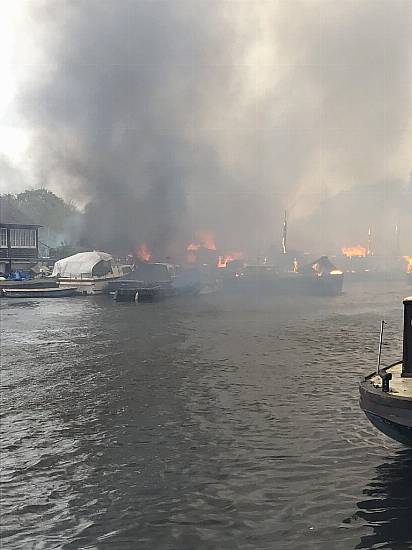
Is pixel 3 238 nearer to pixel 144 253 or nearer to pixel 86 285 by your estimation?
pixel 86 285

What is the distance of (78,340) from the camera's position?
1941 inches

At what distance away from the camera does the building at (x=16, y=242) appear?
106312 millimetres

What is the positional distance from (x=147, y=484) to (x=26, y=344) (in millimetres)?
32118

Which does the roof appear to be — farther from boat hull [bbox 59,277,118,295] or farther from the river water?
the river water

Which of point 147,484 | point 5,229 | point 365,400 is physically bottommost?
point 147,484

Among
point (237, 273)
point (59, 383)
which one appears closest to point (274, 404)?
point (59, 383)

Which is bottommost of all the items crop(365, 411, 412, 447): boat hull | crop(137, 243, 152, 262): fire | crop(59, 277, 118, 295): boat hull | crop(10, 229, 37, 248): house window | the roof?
crop(365, 411, 412, 447): boat hull

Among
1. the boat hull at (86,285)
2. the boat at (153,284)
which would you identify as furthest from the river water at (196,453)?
the boat hull at (86,285)

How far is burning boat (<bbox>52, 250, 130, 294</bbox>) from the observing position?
10440 centimetres

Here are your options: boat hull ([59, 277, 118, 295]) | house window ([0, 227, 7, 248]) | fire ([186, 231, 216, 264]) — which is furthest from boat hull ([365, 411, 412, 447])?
fire ([186, 231, 216, 264])

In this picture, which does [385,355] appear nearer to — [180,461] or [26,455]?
[180,461]

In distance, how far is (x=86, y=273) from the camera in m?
107

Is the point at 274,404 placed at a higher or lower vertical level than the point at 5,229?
lower

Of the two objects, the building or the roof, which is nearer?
the building
